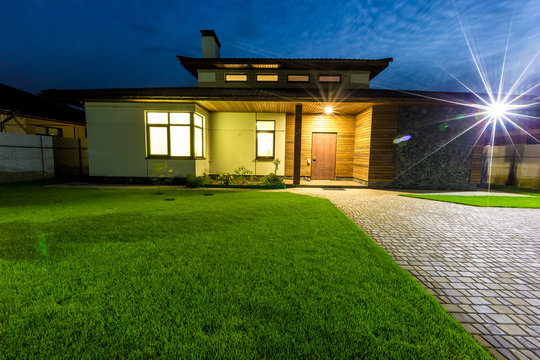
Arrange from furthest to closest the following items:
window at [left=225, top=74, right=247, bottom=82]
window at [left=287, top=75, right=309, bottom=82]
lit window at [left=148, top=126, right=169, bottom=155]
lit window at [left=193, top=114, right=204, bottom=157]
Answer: window at [left=225, top=74, right=247, bottom=82] < window at [left=287, top=75, right=309, bottom=82] < lit window at [left=193, top=114, right=204, bottom=157] < lit window at [left=148, top=126, right=169, bottom=155]

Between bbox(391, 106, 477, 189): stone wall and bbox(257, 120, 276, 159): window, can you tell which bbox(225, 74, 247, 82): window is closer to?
bbox(257, 120, 276, 159): window

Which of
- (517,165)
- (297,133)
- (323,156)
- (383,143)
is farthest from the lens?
(323,156)

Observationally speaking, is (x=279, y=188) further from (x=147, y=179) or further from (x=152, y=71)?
(x=152, y=71)

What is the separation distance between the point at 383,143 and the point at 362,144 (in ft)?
3.13

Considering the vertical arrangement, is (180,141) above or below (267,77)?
below

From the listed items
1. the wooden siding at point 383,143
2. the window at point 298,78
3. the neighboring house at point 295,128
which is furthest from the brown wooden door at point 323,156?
the window at point 298,78

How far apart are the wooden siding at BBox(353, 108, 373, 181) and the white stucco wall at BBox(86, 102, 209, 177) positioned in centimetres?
704

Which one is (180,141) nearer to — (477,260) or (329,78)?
(329,78)

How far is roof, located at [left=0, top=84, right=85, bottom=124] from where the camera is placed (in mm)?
11119

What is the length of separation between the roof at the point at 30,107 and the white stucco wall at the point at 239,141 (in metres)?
→ 7.54

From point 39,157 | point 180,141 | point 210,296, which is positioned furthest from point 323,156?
point 39,157

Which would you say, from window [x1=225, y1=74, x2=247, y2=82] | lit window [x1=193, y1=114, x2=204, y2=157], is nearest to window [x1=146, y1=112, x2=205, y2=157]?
lit window [x1=193, y1=114, x2=204, y2=157]

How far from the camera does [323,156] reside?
10891 millimetres

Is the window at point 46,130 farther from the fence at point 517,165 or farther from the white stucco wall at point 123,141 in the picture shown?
the fence at point 517,165
